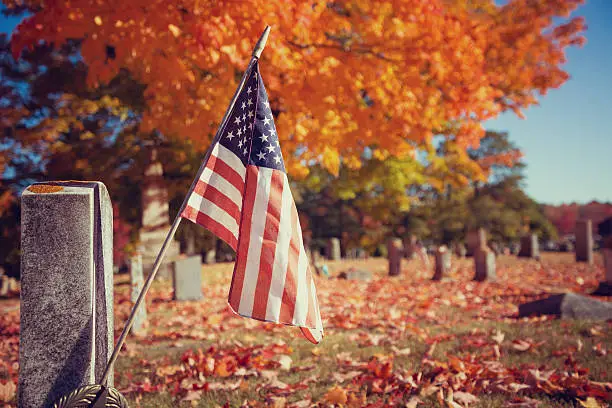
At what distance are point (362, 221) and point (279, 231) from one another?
114ft

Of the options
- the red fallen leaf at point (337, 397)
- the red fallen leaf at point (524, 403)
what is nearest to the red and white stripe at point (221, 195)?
the red fallen leaf at point (337, 397)

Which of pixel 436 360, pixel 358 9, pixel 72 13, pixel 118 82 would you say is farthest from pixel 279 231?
pixel 118 82

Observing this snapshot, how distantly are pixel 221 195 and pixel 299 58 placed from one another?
492 centimetres

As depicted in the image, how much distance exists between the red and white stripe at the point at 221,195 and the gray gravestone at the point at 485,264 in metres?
10.5

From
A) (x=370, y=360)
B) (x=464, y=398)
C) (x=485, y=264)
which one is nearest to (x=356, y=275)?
(x=485, y=264)

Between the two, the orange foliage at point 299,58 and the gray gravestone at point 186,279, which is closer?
the orange foliage at point 299,58

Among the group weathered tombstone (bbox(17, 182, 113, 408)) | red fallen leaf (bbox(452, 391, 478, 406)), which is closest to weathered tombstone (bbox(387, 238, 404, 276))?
red fallen leaf (bbox(452, 391, 478, 406))

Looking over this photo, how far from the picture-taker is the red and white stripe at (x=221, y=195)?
2357mm

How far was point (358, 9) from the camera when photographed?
855cm

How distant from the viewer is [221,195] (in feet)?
7.89

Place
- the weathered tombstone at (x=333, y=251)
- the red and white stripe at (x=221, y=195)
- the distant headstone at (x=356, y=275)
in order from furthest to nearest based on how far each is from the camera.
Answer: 1. the weathered tombstone at (x=333, y=251)
2. the distant headstone at (x=356, y=275)
3. the red and white stripe at (x=221, y=195)

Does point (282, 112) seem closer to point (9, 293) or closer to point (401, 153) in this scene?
point (401, 153)

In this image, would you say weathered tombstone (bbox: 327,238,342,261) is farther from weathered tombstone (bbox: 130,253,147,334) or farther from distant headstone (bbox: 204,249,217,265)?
weathered tombstone (bbox: 130,253,147,334)

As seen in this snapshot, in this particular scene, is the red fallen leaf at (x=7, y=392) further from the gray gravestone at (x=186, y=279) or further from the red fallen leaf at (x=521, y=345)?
the gray gravestone at (x=186, y=279)
